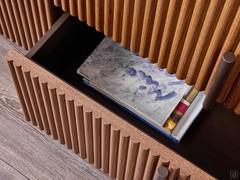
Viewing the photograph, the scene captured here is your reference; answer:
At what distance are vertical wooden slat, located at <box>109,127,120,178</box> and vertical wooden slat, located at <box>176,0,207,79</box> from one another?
0.16 m

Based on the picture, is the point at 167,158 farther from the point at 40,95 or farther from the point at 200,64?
the point at 40,95

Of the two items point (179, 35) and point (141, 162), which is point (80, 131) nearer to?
point (141, 162)

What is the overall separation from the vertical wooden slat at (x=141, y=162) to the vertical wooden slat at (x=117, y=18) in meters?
0.19

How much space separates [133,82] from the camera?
0.98m

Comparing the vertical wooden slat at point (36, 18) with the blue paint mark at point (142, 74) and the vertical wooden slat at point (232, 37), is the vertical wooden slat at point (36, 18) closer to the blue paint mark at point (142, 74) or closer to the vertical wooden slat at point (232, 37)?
the blue paint mark at point (142, 74)

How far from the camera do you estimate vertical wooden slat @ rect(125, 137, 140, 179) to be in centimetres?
81

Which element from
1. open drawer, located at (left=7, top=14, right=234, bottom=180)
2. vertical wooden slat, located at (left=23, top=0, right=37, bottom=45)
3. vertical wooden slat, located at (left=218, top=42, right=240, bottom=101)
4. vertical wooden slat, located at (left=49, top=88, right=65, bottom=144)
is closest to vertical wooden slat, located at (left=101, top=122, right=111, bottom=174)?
open drawer, located at (left=7, top=14, right=234, bottom=180)

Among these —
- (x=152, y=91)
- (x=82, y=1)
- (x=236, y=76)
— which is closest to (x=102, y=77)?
(x=152, y=91)

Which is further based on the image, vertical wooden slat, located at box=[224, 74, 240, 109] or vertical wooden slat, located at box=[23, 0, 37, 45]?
vertical wooden slat, located at box=[23, 0, 37, 45]

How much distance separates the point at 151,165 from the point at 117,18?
260 millimetres

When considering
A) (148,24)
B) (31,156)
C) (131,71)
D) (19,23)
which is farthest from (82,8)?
(31,156)

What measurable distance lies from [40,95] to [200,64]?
1.17ft

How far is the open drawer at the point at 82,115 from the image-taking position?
803 millimetres

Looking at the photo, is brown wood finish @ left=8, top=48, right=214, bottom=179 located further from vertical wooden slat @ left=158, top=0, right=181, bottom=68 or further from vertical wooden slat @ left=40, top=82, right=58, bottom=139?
vertical wooden slat @ left=158, top=0, right=181, bottom=68
